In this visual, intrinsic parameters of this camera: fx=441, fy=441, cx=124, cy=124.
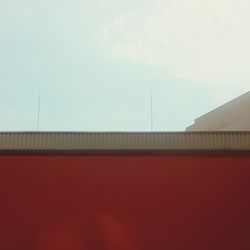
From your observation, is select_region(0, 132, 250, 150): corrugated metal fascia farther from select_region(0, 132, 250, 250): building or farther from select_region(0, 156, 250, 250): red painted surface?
select_region(0, 156, 250, 250): red painted surface

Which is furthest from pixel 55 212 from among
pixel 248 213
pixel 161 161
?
pixel 248 213

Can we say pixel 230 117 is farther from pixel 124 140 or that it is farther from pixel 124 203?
pixel 124 203

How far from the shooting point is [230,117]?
31406 mm

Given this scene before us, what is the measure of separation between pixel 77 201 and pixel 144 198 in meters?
2.14

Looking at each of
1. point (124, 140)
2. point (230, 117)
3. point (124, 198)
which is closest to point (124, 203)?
point (124, 198)

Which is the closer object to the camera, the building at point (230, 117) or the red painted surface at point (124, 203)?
the red painted surface at point (124, 203)

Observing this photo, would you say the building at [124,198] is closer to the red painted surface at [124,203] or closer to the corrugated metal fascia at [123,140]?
the red painted surface at [124,203]

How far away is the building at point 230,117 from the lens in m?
29.7

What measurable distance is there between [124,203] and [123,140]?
2665 mm

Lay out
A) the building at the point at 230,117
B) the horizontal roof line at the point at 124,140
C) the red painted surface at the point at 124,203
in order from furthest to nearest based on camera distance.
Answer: the building at the point at 230,117 < the horizontal roof line at the point at 124,140 < the red painted surface at the point at 124,203

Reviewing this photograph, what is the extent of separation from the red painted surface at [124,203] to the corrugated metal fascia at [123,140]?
48.3 inches

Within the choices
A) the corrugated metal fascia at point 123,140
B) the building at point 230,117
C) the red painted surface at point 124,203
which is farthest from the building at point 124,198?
the building at point 230,117

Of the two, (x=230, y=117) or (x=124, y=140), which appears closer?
(x=124, y=140)

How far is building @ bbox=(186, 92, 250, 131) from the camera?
29.7 m
